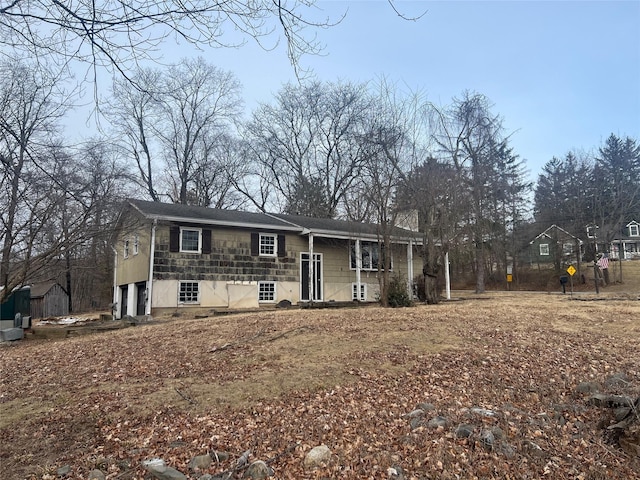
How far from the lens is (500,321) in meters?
10.8

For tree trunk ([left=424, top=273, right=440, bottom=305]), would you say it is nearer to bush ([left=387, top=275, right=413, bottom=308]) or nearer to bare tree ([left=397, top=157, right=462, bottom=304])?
bare tree ([left=397, top=157, right=462, bottom=304])

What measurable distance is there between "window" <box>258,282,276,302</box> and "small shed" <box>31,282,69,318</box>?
16837mm

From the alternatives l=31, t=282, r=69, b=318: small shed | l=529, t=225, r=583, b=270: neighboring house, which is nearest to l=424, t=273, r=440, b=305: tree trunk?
l=529, t=225, r=583, b=270: neighboring house

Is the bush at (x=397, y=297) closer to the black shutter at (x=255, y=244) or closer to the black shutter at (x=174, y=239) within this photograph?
the black shutter at (x=255, y=244)

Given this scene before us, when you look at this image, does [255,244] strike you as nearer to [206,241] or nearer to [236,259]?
[236,259]

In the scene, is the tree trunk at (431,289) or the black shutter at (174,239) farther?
the tree trunk at (431,289)

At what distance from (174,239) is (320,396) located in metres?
12.4

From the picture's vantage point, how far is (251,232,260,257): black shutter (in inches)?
726

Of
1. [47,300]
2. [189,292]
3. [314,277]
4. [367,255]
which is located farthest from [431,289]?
[47,300]

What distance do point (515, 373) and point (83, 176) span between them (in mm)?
10079

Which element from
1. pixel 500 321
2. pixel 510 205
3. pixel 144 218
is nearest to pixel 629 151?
pixel 510 205

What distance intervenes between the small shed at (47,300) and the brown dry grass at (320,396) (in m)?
20.1

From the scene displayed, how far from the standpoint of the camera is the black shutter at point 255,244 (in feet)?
60.5

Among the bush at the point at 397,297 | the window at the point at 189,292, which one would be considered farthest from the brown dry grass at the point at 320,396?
the window at the point at 189,292
